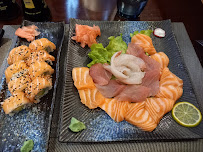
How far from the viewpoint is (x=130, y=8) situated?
2625 mm

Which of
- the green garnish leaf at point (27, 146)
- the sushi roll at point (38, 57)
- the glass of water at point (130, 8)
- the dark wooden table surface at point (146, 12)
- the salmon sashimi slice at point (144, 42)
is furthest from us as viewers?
the dark wooden table surface at point (146, 12)

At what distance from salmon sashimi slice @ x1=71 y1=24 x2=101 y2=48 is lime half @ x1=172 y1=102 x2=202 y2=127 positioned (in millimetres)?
1353

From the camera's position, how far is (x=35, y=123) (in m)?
1.62

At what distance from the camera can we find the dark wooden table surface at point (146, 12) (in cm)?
274

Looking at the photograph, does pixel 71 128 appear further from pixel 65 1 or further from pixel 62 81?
pixel 65 1

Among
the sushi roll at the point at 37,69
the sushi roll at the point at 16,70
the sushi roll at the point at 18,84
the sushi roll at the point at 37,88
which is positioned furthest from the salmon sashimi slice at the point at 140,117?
the sushi roll at the point at 16,70

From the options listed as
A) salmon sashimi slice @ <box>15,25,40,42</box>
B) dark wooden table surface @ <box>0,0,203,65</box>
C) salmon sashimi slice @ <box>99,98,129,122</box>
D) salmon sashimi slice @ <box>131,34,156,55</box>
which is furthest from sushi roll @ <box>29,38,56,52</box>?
salmon sashimi slice @ <box>131,34,156,55</box>

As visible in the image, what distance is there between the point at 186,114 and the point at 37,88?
5.35 ft

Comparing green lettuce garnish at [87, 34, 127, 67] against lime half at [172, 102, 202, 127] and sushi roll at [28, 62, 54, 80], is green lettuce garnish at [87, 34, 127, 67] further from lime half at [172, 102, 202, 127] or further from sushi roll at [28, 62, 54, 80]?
lime half at [172, 102, 202, 127]

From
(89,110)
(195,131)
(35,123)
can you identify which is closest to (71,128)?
(89,110)

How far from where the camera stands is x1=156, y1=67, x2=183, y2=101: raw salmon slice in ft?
5.82

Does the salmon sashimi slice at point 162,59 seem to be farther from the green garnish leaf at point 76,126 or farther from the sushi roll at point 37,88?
the sushi roll at point 37,88

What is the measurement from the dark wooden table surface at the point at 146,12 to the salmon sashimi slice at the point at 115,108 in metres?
1.69

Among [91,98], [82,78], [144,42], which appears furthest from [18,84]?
[144,42]
